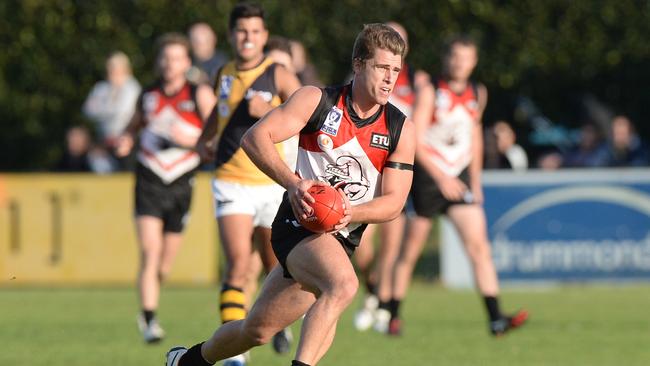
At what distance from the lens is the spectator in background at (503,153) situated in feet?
65.8

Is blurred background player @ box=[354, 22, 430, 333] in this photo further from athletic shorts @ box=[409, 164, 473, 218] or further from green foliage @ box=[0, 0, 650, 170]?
green foliage @ box=[0, 0, 650, 170]

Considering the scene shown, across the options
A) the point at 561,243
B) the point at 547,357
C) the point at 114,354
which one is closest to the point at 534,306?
the point at 561,243

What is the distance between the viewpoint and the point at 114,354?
452 inches

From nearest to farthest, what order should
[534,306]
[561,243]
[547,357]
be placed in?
[547,357] < [534,306] < [561,243]

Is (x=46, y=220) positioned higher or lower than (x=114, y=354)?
lower

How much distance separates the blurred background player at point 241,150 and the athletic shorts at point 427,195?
2820mm

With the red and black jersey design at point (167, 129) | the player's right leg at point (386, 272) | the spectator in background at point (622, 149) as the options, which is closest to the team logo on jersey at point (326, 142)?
the red and black jersey design at point (167, 129)

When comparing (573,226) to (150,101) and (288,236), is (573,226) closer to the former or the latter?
(150,101)

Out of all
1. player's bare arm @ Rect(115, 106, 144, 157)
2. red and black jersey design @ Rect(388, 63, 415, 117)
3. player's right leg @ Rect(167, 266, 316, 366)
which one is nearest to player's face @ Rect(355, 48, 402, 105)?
player's right leg @ Rect(167, 266, 316, 366)

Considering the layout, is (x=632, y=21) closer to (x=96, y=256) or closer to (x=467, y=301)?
(x=467, y=301)

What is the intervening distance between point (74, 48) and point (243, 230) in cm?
1243

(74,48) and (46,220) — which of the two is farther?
(74,48)

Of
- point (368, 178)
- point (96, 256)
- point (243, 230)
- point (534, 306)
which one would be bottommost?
point (96, 256)

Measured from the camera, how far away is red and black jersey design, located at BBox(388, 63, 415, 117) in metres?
13.8
